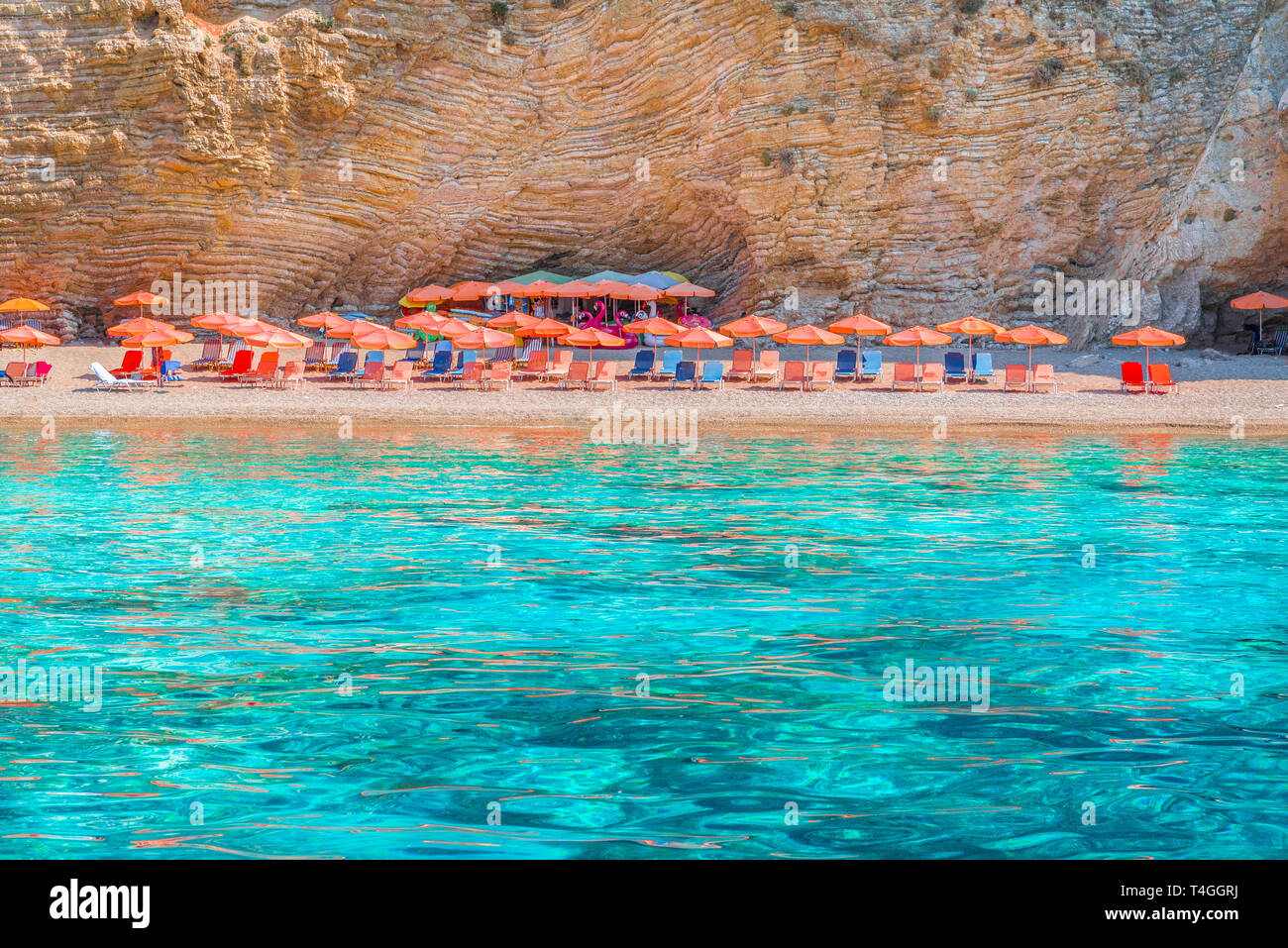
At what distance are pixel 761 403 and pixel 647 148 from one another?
1579 centimetres

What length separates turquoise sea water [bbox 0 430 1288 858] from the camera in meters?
5.01

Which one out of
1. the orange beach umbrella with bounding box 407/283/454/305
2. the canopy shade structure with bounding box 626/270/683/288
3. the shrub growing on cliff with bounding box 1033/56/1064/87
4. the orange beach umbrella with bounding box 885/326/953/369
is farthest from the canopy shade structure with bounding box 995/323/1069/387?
the orange beach umbrella with bounding box 407/283/454/305

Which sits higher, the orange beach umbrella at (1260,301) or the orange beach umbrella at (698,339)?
the orange beach umbrella at (1260,301)

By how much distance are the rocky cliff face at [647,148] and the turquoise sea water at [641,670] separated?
807 inches

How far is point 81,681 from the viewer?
22.4ft

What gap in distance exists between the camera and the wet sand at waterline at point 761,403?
73.7 ft

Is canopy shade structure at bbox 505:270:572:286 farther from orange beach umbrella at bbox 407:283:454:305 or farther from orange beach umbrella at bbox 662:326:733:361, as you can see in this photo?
orange beach umbrella at bbox 662:326:733:361

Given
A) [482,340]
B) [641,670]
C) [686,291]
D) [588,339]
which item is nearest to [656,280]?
[686,291]

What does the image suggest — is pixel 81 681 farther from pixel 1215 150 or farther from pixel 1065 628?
pixel 1215 150

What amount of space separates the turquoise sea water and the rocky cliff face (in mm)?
20497

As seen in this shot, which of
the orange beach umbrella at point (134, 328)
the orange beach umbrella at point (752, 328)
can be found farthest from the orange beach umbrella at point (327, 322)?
the orange beach umbrella at point (752, 328)

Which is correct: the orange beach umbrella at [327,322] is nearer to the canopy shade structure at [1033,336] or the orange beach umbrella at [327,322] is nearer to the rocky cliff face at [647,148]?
the rocky cliff face at [647,148]

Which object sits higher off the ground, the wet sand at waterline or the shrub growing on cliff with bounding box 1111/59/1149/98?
the shrub growing on cliff with bounding box 1111/59/1149/98

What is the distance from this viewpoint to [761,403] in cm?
2473
